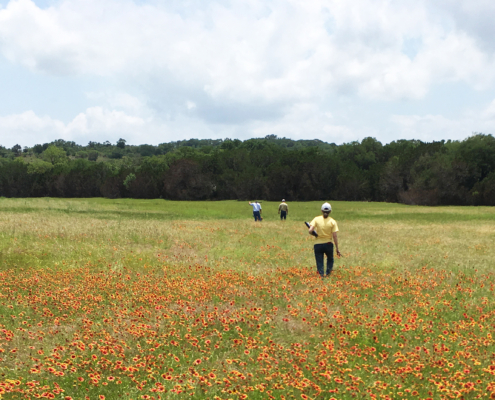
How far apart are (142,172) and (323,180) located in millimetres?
53964

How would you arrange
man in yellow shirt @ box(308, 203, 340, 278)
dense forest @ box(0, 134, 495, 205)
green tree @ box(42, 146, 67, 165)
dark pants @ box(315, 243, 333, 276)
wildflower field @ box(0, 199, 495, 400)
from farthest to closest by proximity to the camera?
green tree @ box(42, 146, 67, 165)
dense forest @ box(0, 134, 495, 205)
dark pants @ box(315, 243, 333, 276)
man in yellow shirt @ box(308, 203, 340, 278)
wildflower field @ box(0, 199, 495, 400)

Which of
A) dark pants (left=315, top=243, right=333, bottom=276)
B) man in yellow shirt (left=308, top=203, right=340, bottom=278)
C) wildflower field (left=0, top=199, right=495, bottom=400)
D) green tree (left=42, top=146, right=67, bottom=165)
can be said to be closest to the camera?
wildflower field (left=0, top=199, right=495, bottom=400)

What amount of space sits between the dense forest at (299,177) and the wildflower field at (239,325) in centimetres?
7781

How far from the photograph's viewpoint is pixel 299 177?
11619 centimetres

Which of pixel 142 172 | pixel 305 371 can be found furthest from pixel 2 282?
pixel 142 172

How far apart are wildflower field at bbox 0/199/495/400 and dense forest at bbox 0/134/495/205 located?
77.8m

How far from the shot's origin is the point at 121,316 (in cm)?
1105

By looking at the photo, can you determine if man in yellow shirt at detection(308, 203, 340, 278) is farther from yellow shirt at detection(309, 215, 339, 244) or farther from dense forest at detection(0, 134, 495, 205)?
dense forest at detection(0, 134, 495, 205)

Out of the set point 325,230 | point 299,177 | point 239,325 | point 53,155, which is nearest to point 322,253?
point 325,230

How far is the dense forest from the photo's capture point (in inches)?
3622

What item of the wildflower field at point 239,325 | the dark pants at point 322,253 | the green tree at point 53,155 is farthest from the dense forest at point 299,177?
the dark pants at point 322,253

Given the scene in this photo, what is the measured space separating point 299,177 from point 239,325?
106834 mm

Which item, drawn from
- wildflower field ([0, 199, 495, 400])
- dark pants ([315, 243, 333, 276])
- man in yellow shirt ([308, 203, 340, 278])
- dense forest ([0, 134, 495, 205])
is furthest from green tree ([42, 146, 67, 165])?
man in yellow shirt ([308, 203, 340, 278])

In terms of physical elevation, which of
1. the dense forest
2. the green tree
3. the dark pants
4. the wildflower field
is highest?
the green tree
